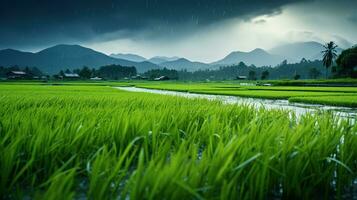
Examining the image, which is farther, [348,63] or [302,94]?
[348,63]

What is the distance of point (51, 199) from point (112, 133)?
1858 millimetres

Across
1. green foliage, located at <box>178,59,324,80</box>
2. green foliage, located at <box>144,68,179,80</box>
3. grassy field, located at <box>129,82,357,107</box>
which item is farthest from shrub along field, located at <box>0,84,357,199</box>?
green foliage, located at <box>178,59,324,80</box>

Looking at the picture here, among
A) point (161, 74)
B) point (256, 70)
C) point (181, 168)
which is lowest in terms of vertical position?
point (161, 74)

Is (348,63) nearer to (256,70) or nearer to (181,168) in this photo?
(181,168)

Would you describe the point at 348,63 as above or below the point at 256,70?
above

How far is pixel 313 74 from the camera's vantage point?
106 meters

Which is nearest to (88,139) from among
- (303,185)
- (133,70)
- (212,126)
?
(212,126)

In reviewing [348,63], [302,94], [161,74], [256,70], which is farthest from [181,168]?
[256,70]

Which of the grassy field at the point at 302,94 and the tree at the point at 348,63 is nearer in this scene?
the grassy field at the point at 302,94

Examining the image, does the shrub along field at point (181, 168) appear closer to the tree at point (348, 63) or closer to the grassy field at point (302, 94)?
the grassy field at point (302, 94)

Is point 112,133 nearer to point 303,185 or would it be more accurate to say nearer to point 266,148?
point 266,148

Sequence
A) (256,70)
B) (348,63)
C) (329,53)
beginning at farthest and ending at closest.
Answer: (256,70), (329,53), (348,63)

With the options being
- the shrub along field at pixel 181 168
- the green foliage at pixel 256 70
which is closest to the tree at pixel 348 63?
the shrub along field at pixel 181 168

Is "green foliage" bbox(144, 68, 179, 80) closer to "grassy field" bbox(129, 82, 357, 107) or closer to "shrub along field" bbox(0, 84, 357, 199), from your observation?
"grassy field" bbox(129, 82, 357, 107)
